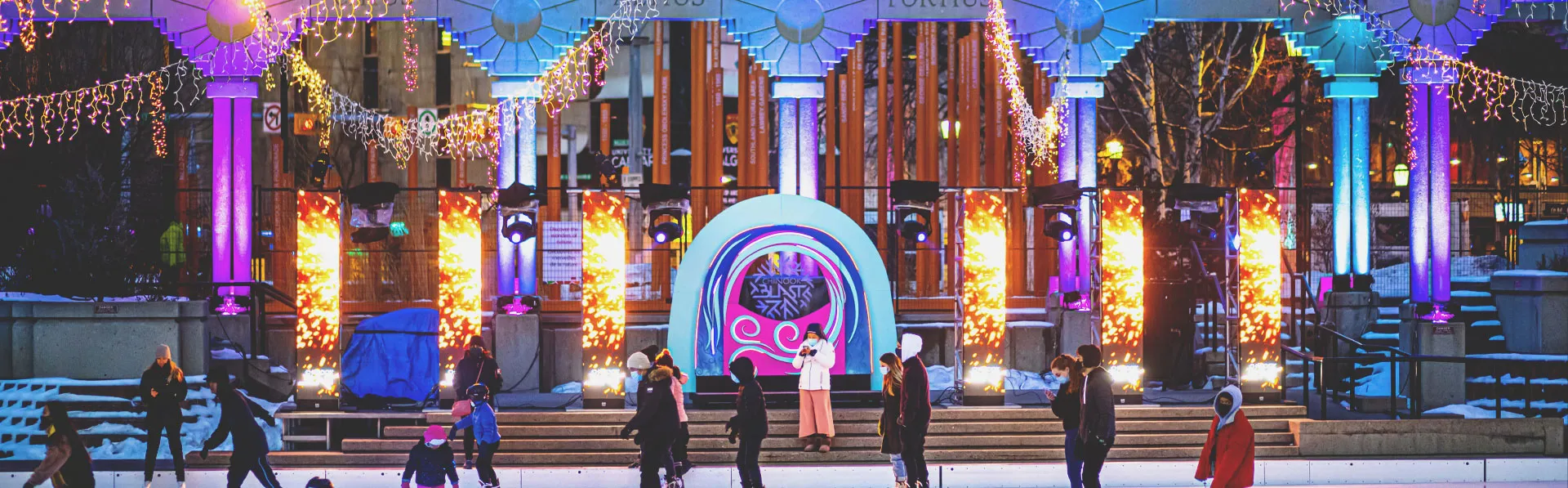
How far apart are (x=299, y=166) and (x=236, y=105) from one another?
6631 millimetres

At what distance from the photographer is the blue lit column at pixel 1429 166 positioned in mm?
20109

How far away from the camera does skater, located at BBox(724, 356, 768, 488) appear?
13.6 meters

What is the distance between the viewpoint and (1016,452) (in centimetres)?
1611

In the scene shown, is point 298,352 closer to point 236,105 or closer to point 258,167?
point 236,105

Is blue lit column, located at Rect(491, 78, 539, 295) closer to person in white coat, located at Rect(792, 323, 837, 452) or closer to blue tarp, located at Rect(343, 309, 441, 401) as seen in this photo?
blue tarp, located at Rect(343, 309, 441, 401)

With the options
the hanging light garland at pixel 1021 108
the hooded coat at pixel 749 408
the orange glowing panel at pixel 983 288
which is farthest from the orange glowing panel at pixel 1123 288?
the hooded coat at pixel 749 408

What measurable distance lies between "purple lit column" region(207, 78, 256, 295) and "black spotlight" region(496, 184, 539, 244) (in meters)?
4.34

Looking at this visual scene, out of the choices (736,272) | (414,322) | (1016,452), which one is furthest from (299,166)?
(1016,452)

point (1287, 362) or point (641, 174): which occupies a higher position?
point (641, 174)

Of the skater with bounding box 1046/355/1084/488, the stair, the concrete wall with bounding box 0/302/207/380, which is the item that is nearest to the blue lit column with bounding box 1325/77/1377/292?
the stair

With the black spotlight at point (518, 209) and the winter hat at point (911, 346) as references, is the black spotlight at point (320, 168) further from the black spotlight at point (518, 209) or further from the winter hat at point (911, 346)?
the winter hat at point (911, 346)

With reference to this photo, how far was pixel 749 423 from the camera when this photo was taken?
13617 mm

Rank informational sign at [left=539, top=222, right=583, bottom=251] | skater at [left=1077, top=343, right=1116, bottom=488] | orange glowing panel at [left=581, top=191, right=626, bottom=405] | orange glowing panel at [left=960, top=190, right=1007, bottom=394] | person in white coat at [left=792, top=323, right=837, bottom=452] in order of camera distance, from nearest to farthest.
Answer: skater at [left=1077, top=343, right=1116, bottom=488], person in white coat at [left=792, top=323, right=837, bottom=452], orange glowing panel at [left=581, top=191, right=626, bottom=405], orange glowing panel at [left=960, top=190, right=1007, bottom=394], informational sign at [left=539, top=222, right=583, bottom=251]

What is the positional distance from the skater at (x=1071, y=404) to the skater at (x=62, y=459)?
8.02 m
